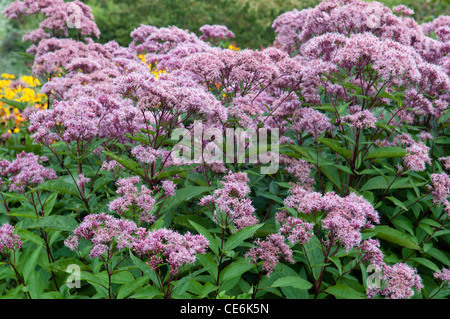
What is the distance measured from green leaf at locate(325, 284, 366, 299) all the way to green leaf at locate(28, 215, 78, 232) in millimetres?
2040

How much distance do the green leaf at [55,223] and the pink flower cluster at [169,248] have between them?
90 cm

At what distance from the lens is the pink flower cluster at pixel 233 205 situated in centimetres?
302

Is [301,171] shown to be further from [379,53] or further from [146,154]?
[146,154]

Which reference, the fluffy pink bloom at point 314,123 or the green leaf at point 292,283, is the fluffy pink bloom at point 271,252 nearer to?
the green leaf at point 292,283

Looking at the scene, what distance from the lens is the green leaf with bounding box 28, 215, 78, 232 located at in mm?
3160

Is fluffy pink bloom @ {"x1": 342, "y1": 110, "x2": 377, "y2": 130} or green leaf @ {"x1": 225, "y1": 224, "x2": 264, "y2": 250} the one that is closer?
green leaf @ {"x1": 225, "y1": 224, "x2": 264, "y2": 250}

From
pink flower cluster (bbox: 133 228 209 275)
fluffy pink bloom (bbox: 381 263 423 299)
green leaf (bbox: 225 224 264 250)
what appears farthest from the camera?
green leaf (bbox: 225 224 264 250)

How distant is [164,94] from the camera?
127 inches

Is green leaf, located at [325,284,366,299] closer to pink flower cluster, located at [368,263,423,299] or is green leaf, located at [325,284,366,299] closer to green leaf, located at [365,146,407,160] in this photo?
pink flower cluster, located at [368,263,423,299]

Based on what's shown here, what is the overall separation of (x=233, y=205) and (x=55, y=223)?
1.42 meters

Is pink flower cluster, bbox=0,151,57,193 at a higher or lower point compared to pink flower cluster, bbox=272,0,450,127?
lower

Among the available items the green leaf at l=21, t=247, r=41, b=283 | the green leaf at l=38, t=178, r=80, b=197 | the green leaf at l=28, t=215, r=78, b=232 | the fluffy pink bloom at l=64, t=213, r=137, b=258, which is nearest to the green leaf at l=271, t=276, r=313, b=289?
the fluffy pink bloom at l=64, t=213, r=137, b=258
